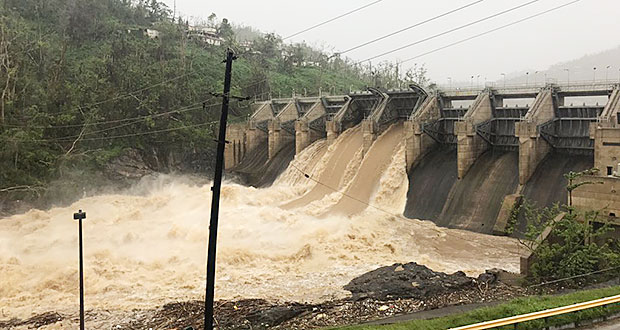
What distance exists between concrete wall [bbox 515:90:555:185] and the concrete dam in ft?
0.14

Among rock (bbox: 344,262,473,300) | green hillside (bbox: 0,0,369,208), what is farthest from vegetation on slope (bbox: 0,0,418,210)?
rock (bbox: 344,262,473,300)

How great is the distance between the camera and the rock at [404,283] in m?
14.9

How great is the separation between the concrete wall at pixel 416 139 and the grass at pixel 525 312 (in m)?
16.4

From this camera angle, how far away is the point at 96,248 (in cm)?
2070

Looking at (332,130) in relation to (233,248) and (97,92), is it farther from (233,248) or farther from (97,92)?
(97,92)

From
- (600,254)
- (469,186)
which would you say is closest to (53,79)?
(469,186)

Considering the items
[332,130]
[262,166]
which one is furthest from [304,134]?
[262,166]

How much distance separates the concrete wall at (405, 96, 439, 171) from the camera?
28250 millimetres

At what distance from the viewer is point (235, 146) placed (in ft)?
141

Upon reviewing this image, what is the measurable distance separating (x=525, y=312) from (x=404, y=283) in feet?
16.5

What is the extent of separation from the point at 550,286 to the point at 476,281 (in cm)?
203

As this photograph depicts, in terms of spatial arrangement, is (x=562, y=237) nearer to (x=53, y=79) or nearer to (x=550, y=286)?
(x=550, y=286)

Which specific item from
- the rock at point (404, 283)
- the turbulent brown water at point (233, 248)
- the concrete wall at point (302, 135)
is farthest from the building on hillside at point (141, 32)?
the rock at point (404, 283)

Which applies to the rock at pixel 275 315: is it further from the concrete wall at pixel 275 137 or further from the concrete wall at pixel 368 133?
the concrete wall at pixel 275 137
